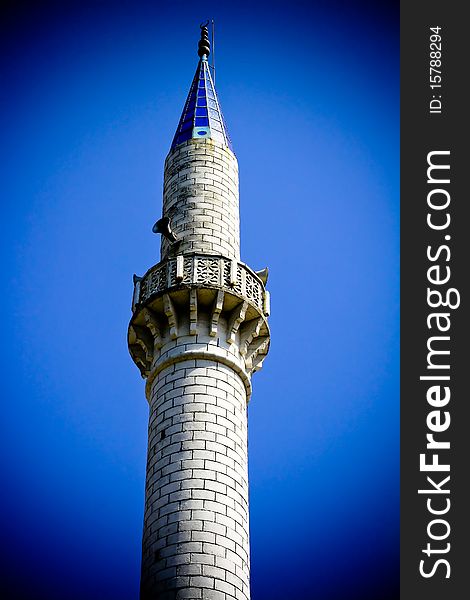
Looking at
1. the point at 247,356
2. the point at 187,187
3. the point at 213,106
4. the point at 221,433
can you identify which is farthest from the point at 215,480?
the point at 213,106

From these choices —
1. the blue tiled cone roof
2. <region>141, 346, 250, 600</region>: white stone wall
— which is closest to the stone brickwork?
<region>141, 346, 250, 600</region>: white stone wall

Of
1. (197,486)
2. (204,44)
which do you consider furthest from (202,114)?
(197,486)

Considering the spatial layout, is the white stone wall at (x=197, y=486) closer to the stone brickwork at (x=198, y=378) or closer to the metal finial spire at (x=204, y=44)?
the stone brickwork at (x=198, y=378)

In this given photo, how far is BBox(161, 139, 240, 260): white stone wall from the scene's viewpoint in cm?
2038

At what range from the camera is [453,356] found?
1495 cm

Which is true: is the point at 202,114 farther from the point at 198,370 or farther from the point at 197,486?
the point at 197,486

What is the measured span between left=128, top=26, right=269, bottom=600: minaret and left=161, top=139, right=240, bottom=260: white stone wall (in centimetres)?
3

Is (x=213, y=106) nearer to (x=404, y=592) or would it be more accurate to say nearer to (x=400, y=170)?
(x=400, y=170)

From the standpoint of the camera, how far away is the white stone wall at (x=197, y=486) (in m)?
16.1

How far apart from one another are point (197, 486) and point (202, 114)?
9.69 metres

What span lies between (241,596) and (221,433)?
2644 millimetres

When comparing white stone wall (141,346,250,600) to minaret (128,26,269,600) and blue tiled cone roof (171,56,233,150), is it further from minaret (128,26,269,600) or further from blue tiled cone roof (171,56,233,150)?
blue tiled cone roof (171,56,233,150)

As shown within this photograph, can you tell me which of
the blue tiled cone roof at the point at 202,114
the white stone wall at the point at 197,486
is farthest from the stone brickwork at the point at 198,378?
the blue tiled cone roof at the point at 202,114

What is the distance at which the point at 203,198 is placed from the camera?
21.1 metres
